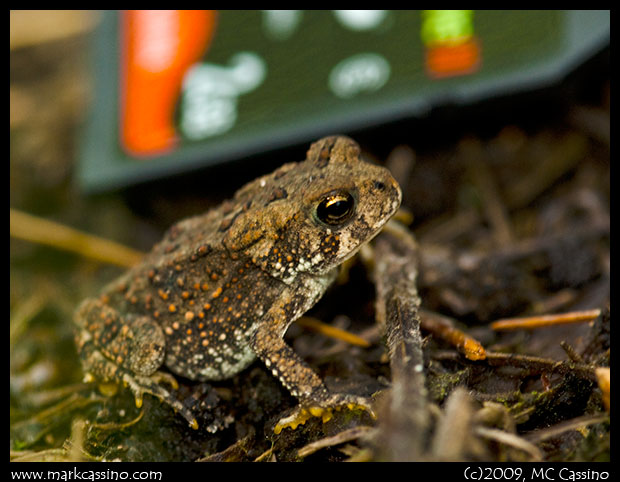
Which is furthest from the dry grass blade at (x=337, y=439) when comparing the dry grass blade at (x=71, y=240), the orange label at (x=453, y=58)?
the orange label at (x=453, y=58)

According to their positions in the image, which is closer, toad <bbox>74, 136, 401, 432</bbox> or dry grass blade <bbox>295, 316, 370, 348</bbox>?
toad <bbox>74, 136, 401, 432</bbox>

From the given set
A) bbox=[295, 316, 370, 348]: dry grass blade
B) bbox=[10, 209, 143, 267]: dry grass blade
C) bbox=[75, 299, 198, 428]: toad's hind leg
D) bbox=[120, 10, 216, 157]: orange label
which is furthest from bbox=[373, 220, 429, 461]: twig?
bbox=[120, 10, 216, 157]: orange label

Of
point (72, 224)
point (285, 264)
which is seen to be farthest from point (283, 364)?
point (72, 224)

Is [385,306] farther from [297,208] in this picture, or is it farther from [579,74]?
[579,74]

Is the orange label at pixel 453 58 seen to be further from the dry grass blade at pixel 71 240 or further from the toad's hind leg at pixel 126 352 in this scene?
the toad's hind leg at pixel 126 352

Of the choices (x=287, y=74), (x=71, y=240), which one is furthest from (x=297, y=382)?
(x=287, y=74)

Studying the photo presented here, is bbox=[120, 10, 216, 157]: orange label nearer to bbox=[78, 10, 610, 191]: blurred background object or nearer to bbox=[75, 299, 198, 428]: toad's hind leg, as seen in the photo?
bbox=[78, 10, 610, 191]: blurred background object
